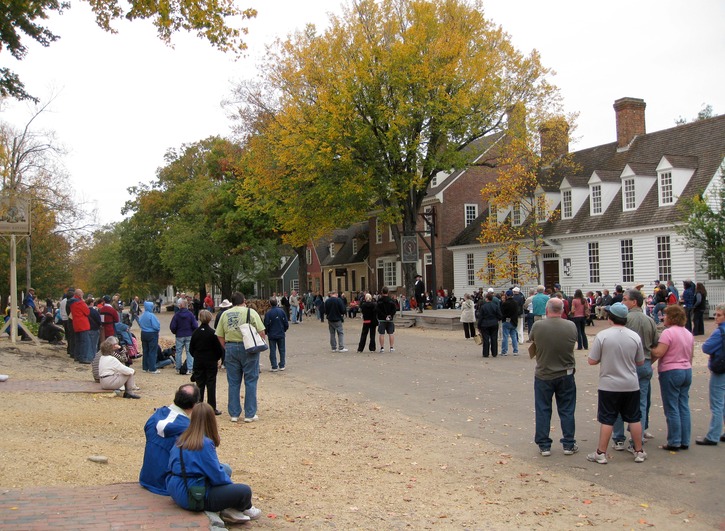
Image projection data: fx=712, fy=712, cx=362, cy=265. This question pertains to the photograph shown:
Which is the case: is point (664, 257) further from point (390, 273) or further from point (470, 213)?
point (390, 273)

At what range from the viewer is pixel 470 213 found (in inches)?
1896

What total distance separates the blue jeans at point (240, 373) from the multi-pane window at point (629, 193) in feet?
92.3

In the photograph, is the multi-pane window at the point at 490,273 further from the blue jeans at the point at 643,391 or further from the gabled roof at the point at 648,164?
the blue jeans at the point at 643,391

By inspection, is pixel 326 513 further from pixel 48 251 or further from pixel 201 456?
pixel 48 251

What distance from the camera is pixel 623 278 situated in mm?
34438

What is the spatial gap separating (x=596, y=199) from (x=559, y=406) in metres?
30.3

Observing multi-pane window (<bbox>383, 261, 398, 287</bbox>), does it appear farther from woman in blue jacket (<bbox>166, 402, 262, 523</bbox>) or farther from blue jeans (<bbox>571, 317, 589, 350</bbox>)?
woman in blue jacket (<bbox>166, 402, 262, 523</bbox>)

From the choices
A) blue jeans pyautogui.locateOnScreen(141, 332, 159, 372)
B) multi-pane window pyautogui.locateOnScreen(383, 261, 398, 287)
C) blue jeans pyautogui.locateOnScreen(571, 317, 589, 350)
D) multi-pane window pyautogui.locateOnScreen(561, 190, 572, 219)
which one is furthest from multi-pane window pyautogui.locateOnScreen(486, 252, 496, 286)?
blue jeans pyautogui.locateOnScreen(141, 332, 159, 372)

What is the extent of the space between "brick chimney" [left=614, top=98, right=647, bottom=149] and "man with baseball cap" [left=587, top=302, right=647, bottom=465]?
32.8 m

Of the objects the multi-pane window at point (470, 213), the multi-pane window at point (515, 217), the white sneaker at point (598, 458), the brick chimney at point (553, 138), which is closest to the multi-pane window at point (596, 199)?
the brick chimney at point (553, 138)

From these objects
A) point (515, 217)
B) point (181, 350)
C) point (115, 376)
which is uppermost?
point (515, 217)

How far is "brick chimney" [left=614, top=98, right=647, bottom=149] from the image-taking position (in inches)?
1490

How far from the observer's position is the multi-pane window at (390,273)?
53.0m

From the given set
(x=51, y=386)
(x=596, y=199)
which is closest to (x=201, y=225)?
(x=596, y=199)
